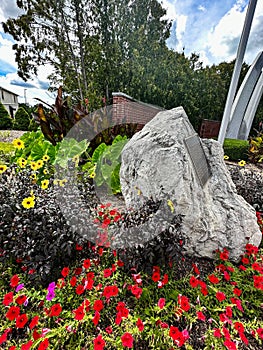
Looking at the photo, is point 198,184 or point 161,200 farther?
point 198,184

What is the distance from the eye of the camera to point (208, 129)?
36.0 feet

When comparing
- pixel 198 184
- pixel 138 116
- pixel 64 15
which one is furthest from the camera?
pixel 64 15

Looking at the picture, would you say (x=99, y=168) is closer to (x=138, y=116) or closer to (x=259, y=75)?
(x=138, y=116)

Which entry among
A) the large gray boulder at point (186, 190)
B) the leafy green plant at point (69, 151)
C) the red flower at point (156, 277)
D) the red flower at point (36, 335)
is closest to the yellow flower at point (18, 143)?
the leafy green plant at point (69, 151)

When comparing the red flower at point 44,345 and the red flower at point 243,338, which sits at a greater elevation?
the red flower at point 44,345

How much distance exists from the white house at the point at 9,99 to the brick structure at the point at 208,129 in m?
27.3

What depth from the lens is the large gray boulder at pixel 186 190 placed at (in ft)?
5.76

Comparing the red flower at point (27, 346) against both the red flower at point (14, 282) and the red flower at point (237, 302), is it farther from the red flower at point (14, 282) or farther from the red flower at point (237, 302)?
the red flower at point (237, 302)

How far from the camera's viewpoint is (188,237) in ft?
5.79

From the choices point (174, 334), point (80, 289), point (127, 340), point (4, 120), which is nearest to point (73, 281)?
point (80, 289)

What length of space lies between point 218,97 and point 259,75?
3791 mm

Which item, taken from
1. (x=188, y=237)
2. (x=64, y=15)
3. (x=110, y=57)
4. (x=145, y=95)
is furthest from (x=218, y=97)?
(x=188, y=237)

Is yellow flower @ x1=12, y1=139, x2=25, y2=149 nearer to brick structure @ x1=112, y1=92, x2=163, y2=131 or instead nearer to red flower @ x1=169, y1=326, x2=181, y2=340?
red flower @ x1=169, y1=326, x2=181, y2=340

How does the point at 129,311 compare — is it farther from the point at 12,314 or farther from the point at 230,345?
→ the point at 12,314
